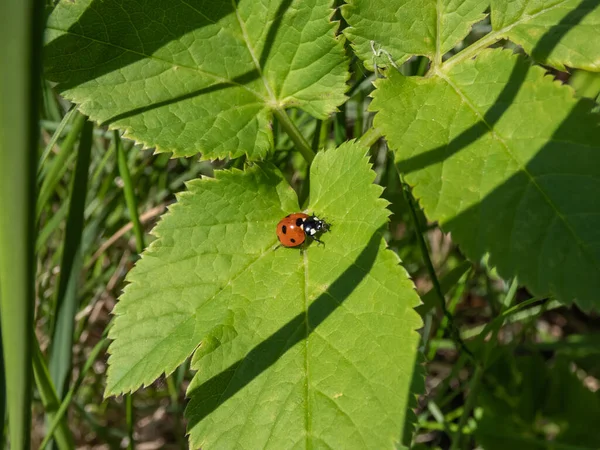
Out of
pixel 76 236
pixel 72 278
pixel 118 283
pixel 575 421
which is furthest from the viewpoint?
pixel 118 283

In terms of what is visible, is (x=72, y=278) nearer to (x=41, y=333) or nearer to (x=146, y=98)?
(x=146, y=98)

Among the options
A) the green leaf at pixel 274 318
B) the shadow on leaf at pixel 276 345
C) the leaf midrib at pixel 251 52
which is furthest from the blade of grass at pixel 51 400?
the leaf midrib at pixel 251 52

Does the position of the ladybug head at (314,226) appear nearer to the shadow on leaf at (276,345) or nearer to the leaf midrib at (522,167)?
the shadow on leaf at (276,345)

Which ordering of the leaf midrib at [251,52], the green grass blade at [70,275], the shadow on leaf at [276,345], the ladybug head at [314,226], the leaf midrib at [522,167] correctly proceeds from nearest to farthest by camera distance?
the leaf midrib at [522,167], the shadow on leaf at [276,345], the ladybug head at [314,226], the leaf midrib at [251,52], the green grass blade at [70,275]

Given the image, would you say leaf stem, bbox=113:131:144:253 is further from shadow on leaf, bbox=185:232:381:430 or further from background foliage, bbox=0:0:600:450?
shadow on leaf, bbox=185:232:381:430

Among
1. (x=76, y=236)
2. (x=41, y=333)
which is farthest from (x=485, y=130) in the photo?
(x=41, y=333)
